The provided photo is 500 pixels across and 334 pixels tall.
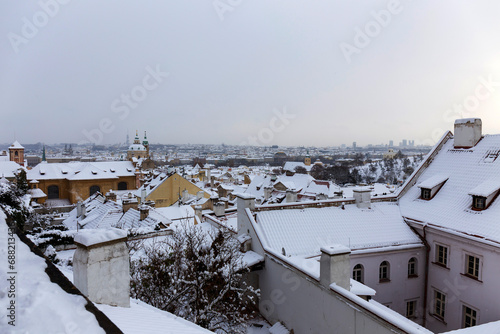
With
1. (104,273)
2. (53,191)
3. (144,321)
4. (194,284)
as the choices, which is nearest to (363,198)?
(194,284)

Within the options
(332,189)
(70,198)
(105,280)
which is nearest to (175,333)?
(105,280)

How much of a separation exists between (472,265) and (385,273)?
3.90 meters

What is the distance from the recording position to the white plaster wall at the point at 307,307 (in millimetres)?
9555

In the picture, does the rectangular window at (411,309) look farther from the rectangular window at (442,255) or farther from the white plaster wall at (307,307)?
the white plaster wall at (307,307)

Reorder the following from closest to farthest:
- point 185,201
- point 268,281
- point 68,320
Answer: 1. point 68,320
2. point 268,281
3. point 185,201

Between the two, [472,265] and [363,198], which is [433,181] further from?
[472,265]

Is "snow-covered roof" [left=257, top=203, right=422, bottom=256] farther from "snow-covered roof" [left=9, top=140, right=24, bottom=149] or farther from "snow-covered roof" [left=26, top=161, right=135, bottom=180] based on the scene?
"snow-covered roof" [left=9, top=140, right=24, bottom=149]

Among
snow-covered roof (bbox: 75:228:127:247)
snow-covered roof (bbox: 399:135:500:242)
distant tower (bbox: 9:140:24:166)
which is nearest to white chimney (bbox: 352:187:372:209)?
snow-covered roof (bbox: 399:135:500:242)

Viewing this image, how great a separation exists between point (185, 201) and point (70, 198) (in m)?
27.2

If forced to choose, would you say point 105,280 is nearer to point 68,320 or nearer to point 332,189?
point 68,320

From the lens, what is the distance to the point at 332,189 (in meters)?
51.3

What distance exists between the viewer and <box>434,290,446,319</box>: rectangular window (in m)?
16.2

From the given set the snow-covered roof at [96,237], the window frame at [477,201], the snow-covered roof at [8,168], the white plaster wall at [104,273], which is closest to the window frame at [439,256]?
the window frame at [477,201]

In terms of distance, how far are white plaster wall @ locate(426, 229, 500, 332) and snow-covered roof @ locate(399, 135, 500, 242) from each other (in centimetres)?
69
